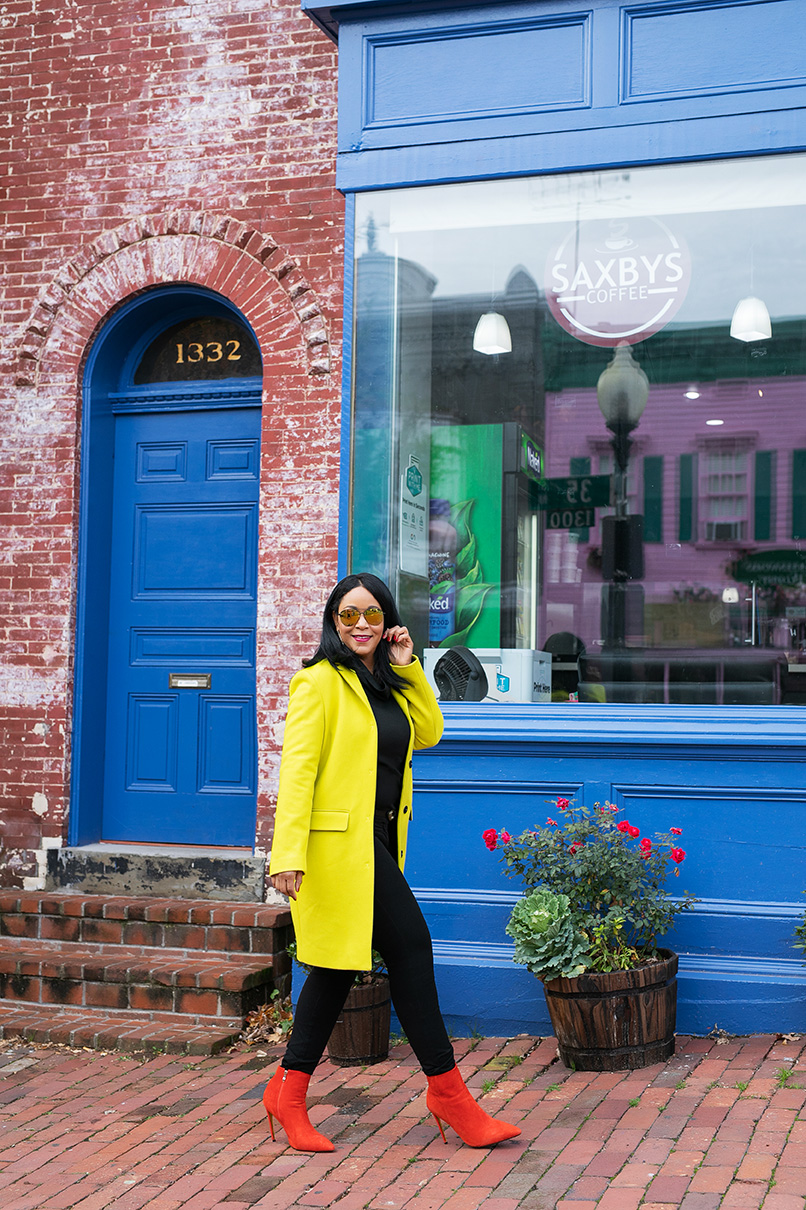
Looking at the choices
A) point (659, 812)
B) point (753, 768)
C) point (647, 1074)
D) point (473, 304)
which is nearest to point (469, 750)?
point (659, 812)

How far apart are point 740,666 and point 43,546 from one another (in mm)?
3897

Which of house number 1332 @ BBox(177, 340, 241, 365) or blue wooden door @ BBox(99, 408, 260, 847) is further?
house number 1332 @ BBox(177, 340, 241, 365)

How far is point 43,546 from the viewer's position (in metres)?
6.89

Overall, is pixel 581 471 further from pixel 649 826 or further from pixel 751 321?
pixel 649 826

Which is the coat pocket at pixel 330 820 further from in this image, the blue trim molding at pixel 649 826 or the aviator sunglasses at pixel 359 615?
the blue trim molding at pixel 649 826

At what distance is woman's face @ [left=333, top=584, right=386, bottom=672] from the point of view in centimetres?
413

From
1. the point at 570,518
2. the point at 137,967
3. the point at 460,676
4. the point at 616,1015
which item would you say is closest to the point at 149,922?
the point at 137,967

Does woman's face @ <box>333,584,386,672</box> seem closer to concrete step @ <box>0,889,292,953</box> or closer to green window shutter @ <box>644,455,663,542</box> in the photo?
green window shutter @ <box>644,455,663,542</box>

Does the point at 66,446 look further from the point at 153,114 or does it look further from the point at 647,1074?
the point at 647,1074

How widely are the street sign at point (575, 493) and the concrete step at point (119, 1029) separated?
9.17ft

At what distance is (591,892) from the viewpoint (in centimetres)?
485

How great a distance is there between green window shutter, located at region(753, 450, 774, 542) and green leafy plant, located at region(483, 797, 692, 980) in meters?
1.37

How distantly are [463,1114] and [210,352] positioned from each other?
15.1 feet

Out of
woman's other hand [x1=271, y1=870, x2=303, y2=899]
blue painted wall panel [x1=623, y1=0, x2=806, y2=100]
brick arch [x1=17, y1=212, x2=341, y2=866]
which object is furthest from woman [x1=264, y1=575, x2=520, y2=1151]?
blue painted wall panel [x1=623, y1=0, x2=806, y2=100]
